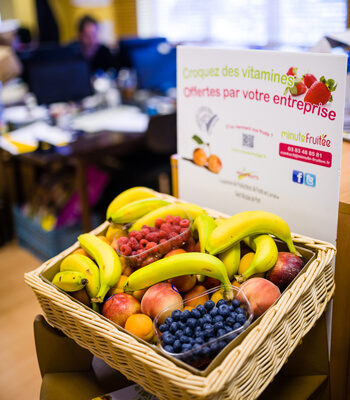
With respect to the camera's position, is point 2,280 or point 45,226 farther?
point 45,226

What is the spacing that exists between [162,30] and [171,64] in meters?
1.85

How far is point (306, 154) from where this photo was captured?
1123mm

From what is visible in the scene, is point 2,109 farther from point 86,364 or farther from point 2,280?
point 86,364

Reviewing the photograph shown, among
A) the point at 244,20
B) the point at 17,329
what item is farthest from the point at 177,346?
the point at 244,20

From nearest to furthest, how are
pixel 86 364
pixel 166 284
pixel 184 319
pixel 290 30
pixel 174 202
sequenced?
pixel 184 319 < pixel 166 284 < pixel 86 364 < pixel 174 202 < pixel 290 30

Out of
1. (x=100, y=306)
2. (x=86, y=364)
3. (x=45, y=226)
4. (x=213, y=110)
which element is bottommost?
(x=45, y=226)

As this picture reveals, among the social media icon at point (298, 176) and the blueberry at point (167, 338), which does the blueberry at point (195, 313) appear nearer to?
the blueberry at point (167, 338)

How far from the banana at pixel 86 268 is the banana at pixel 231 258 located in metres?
0.30

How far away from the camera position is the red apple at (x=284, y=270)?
1.02 m

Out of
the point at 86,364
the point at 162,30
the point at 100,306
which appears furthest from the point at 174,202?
the point at 162,30

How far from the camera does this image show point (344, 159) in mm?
1421

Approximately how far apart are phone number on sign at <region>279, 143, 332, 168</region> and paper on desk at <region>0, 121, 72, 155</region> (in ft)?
6.14

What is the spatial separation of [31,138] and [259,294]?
2.31 metres

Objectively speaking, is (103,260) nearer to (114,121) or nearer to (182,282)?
(182,282)
